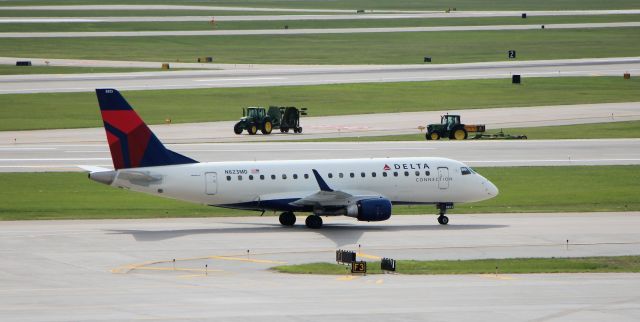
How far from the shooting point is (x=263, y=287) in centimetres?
4262

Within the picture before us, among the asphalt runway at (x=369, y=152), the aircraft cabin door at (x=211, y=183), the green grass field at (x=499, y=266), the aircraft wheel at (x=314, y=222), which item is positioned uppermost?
the asphalt runway at (x=369, y=152)

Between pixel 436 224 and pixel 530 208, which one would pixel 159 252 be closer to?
pixel 436 224

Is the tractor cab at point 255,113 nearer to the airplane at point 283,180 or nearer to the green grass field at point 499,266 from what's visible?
the airplane at point 283,180

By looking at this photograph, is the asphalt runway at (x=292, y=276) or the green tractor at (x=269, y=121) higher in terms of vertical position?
the green tractor at (x=269, y=121)

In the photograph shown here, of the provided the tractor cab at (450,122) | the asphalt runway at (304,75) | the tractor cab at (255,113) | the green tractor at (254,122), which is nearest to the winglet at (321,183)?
the tractor cab at (450,122)

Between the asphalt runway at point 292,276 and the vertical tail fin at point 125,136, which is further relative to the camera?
the vertical tail fin at point 125,136

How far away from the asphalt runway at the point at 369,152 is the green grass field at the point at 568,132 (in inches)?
102

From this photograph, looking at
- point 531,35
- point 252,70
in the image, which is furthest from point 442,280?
point 531,35

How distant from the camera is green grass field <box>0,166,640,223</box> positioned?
64.8 meters

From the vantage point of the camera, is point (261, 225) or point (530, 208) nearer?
point (261, 225)

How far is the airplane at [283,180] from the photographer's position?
2275 inches

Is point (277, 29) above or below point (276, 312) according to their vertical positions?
above

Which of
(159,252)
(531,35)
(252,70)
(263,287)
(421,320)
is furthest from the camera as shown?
(531,35)

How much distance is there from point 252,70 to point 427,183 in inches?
3386
